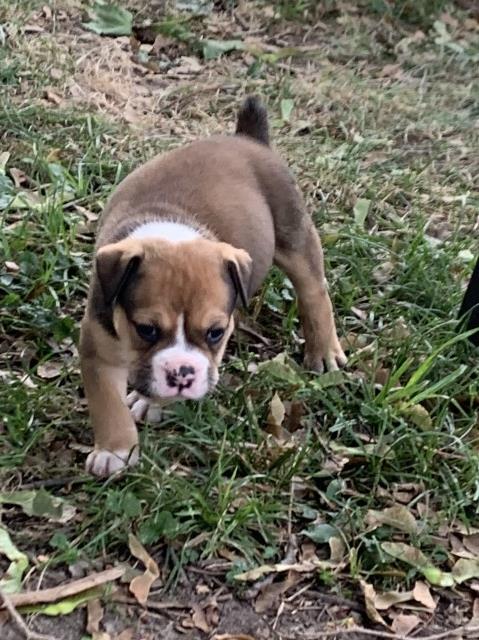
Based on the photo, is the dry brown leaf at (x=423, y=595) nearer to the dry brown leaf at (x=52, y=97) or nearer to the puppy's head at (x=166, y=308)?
the puppy's head at (x=166, y=308)

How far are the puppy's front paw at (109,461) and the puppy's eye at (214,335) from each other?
1.78ft

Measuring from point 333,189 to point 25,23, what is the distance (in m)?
2.68

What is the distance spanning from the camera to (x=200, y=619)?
132 inches

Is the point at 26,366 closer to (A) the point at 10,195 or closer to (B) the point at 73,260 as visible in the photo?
(B) the point at 73,260

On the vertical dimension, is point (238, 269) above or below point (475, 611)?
above

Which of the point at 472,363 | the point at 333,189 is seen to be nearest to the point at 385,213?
the point at 333,189

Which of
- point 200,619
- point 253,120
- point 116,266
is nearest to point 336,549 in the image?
point 200,619

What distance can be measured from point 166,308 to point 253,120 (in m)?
1.53

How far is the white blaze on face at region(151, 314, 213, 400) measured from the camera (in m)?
3.47

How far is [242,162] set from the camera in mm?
4316

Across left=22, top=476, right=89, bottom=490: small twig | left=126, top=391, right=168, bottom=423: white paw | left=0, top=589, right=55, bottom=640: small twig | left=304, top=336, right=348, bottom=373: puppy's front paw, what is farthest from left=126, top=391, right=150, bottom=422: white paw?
left=0, top=589, right=55, bottom=640: small twig

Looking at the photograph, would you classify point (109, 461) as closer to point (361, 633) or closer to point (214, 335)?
point (214, 335)

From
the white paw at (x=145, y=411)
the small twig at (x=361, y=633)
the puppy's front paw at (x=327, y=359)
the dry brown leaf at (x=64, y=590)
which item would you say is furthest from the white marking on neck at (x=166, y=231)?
the small twig at (x=361, y=633)

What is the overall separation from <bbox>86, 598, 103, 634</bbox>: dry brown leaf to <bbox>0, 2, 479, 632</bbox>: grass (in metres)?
0.19
